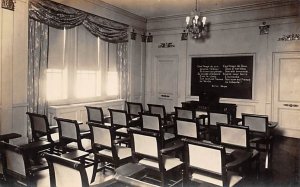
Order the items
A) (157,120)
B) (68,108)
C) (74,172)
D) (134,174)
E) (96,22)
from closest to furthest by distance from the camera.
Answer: (74,172), (134,174), (157,120), (68,108), (96,22)

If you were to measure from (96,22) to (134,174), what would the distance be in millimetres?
4683

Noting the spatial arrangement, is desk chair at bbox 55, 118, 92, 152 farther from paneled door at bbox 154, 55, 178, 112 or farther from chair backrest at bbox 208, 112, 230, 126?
paneled door at bbox 154, 55, 178, 112

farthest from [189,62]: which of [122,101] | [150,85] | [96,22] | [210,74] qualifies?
[96,22]

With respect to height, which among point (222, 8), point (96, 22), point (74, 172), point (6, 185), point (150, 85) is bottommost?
point (6, 185)

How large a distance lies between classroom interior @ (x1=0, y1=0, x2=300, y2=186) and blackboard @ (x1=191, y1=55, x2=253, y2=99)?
1.1 inches

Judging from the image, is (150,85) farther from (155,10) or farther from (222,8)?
(222,8)

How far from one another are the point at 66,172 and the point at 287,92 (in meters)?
5.92

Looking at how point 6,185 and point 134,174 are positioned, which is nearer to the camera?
point 6,185

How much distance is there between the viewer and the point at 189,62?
777cm

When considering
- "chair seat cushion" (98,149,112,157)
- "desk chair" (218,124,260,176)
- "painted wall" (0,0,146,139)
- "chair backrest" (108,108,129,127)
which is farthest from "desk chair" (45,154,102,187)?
"painted wall" (0,0,146,139)

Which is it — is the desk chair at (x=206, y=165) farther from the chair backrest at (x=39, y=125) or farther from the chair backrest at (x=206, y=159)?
the chair backrest at (x=39, y=125)

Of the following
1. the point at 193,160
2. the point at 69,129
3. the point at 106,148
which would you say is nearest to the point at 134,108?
the point at 69,129

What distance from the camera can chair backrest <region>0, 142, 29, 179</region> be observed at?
2.22m

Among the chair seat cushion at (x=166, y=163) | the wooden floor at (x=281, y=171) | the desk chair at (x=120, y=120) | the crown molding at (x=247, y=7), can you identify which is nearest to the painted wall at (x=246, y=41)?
the crown molding at (x=247, y=7)
